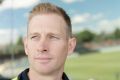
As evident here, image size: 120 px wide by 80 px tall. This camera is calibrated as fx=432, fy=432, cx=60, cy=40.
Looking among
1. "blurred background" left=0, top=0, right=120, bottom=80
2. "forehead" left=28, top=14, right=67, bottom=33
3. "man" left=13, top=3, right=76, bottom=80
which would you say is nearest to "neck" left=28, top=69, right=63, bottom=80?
"man" left=13, top=3, right=76, bottom=80

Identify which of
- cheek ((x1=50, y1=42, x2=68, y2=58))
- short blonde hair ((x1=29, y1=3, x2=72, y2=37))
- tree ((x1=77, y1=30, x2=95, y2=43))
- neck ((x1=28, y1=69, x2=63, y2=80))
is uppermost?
short blonde hair ((x1=29, y1=3, x2=72, y2=37))

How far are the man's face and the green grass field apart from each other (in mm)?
1890

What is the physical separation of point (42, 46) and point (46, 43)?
0.07 feet

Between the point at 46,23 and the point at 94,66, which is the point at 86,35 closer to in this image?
the point at 94,66

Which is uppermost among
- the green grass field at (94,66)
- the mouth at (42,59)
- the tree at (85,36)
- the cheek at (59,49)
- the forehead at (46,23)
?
the forehead at (46,23)

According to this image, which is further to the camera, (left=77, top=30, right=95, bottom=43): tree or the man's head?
(left=77, top=30, right=95, bottom=43): tree

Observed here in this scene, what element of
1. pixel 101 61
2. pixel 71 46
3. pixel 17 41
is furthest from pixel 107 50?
pixel 71 46

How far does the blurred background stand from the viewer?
3242 mm

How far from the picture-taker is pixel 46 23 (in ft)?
4.32

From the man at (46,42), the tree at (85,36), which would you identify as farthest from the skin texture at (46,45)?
the tree at (85,36)

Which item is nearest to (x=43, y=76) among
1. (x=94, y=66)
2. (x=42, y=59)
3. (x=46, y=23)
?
(x=42, y=59)

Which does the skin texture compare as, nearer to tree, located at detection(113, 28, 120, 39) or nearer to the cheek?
the cheek

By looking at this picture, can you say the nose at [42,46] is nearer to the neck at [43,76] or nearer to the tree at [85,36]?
the neck at [43,76]

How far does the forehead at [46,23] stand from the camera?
1.31m
